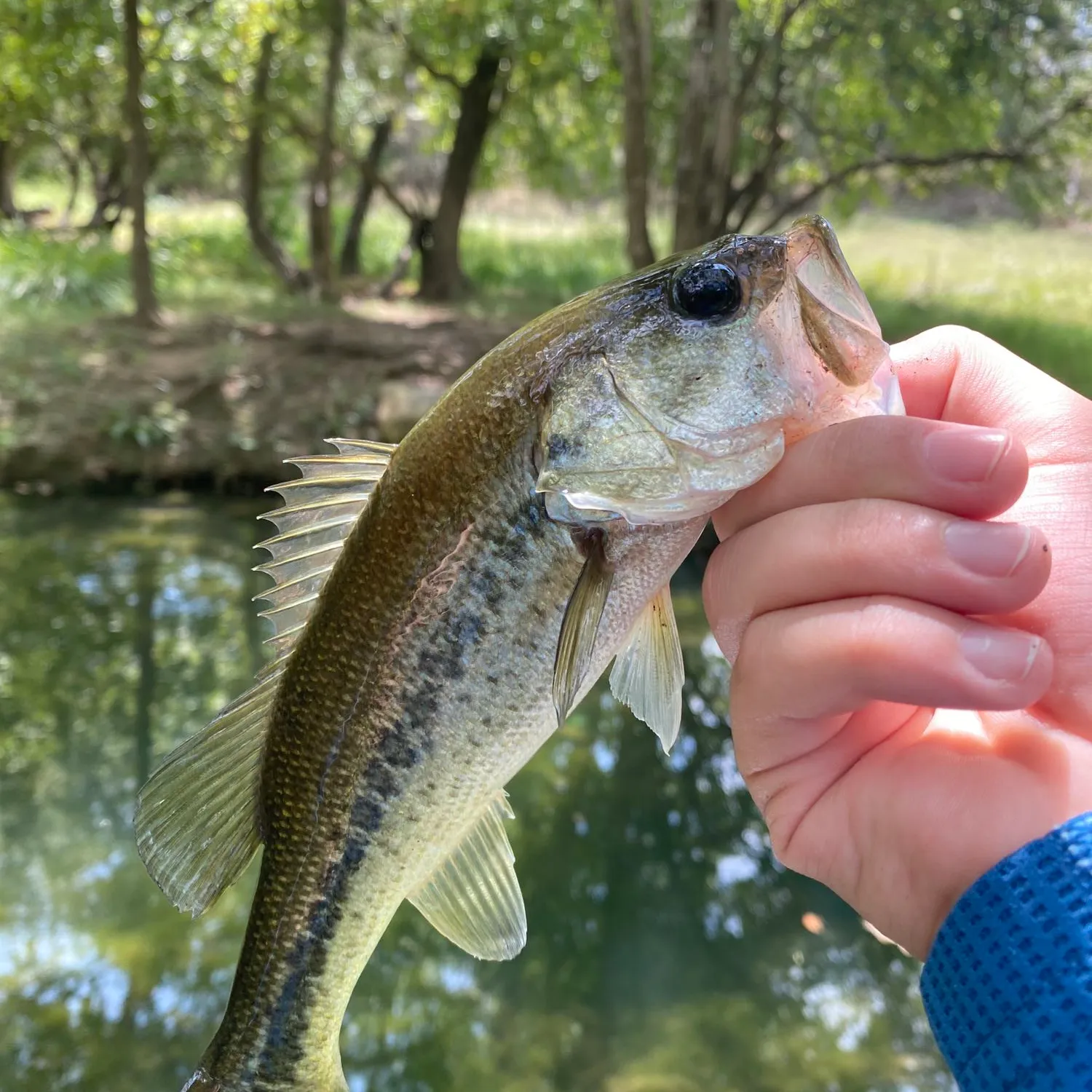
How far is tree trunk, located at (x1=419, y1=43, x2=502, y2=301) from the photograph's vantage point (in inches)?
469

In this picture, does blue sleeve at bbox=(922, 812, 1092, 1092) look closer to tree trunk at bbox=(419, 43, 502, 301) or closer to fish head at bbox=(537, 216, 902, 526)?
fish head at bbox=(537, 216, 902, 526)

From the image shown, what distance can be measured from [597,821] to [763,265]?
329 cm

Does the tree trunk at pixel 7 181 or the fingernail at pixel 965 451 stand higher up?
the fingernail at pixel 965 451

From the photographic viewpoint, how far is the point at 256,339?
892 centimetres

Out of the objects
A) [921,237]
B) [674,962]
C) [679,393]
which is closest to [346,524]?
[679,393]

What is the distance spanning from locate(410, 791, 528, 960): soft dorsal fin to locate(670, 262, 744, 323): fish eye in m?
0.82

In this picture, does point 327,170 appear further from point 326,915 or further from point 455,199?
point 326,915

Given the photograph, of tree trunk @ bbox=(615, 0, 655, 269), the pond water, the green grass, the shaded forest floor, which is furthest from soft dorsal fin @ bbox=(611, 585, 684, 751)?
the green grass

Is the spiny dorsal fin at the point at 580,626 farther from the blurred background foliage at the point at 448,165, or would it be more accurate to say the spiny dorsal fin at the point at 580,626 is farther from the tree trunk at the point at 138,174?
the tree trunk at the point at 138,174

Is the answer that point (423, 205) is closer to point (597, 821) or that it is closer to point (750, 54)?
point (750, 54)

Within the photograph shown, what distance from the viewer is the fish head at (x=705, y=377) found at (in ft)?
3.79

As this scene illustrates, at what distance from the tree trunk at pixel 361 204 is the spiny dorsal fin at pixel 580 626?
42.5 feet

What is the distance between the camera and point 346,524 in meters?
1.39

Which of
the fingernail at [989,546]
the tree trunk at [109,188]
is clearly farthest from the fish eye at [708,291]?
the tree trunk at [109,188]
